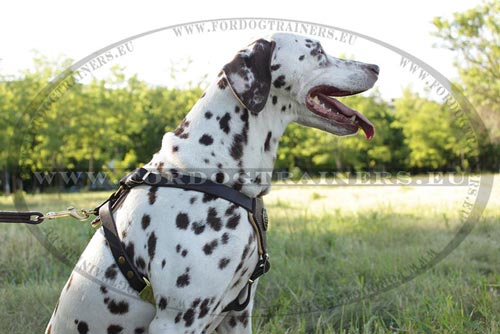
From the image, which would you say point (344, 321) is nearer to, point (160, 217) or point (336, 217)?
point (160, 217)

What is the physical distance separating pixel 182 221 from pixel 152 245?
183 millimetres

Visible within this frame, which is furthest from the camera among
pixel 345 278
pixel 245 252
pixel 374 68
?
pixel 345 278

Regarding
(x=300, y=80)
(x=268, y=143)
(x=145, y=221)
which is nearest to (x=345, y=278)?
(x=268, y=143)

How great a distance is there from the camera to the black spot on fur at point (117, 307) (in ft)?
7.63

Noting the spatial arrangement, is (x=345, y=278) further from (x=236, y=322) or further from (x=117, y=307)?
(x=117, y=307)

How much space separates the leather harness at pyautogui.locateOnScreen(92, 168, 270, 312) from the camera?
235 centimetres

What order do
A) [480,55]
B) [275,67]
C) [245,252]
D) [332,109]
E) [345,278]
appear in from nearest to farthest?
[245,252], [275,67], [332,109], [345,278], [480,55]

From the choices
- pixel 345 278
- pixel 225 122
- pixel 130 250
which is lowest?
pixel 345 278

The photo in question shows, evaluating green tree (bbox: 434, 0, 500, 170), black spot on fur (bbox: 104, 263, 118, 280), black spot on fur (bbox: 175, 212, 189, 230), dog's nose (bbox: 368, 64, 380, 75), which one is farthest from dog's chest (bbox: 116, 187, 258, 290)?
green tree (bbox: 434, 0, 500, 170)

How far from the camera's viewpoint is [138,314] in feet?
7.73

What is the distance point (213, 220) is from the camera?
2.31 m

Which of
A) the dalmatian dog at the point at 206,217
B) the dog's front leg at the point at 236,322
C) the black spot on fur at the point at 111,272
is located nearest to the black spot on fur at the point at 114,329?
the dalmatian dog at the point at 206,217

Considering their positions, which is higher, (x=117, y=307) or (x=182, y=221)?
(x=182, y=221)

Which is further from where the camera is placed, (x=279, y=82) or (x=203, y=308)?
(x=279, y=82)
